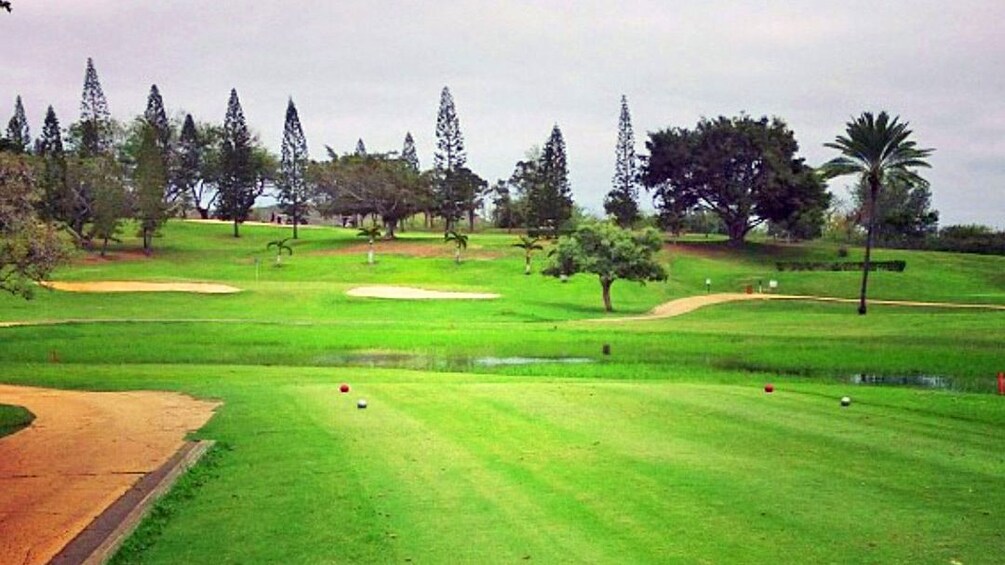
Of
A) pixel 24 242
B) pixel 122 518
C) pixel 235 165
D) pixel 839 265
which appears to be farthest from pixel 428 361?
pixel 235 165

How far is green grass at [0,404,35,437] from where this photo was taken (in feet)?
50.1

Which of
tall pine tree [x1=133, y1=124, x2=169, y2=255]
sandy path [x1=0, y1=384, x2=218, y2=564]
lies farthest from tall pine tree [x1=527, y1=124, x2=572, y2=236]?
sandy path [x1=0, y1=384, x2=218, y2=564]

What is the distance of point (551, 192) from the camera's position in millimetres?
104750

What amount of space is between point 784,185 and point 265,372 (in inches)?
2967

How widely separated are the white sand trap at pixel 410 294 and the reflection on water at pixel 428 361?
738 inches

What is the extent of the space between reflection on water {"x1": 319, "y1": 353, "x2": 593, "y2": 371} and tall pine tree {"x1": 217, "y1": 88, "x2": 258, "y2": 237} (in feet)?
249

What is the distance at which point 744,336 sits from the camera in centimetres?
3816

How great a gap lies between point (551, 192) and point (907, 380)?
253ft

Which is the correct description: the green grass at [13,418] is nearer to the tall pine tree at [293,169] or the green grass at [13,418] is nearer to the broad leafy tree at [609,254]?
the broad leafy tree at [609,254]

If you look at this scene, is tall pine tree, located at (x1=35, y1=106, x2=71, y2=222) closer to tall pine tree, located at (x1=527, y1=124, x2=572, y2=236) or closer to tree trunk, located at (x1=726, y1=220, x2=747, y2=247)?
tall pine tree, located at (x1=527, y1=124, x2=572, y2=236)

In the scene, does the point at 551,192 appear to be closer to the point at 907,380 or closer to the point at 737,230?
the point at 737,230

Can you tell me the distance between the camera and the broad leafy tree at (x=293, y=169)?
371ft

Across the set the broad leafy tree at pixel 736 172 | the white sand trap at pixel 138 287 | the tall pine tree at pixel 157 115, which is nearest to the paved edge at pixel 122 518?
the white sand trap at pixel 138 287

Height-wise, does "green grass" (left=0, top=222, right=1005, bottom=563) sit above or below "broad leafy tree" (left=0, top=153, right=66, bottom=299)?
below
